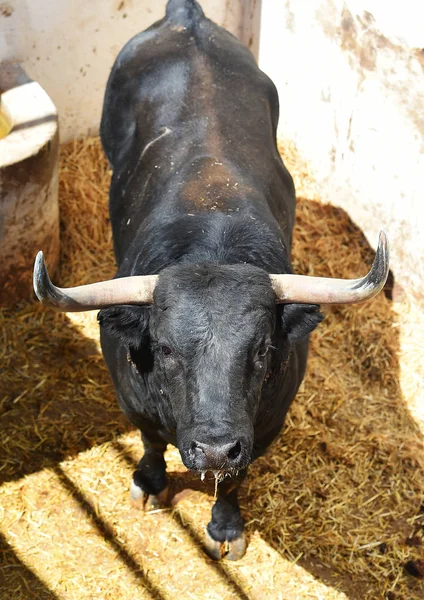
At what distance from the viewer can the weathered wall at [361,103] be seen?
7.04 metres

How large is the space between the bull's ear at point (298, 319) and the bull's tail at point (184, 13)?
3116 mm

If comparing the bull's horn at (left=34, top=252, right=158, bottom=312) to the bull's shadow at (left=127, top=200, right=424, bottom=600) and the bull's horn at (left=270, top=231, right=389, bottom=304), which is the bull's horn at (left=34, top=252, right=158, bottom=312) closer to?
the bull's horn at (left=270, top=231, right=389, bottom=304)

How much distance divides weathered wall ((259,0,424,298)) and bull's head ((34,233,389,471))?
3.12 meters

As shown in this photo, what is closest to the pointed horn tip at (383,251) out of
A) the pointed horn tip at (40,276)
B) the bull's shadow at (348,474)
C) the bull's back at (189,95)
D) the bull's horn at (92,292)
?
the bull's horn at (92,292)

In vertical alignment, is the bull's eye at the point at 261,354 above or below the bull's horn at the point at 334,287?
below

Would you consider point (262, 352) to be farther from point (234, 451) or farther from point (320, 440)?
point (320, 440)

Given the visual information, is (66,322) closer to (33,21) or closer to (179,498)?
(179,498)

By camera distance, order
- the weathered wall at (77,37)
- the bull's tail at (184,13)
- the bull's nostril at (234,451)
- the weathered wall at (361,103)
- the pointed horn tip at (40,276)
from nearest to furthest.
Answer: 1. the pointed horn tip at (40,276)
2. the bull's nostril at (234,451)
3. the bull's tail at (184,13)
4. the weathered wall at (361,103)
5. the weathered wall at (77,37)

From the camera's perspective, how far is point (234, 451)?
4.10 metres

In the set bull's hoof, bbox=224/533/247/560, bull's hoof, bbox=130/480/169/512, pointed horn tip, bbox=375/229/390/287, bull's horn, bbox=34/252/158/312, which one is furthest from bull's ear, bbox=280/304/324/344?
bull's hoof, bbox=130/480/169/512

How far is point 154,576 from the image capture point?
564 centimetres

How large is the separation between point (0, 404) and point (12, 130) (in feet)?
7.51

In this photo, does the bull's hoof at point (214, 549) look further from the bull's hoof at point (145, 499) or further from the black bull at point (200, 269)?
the bull's hoof at point (145, 499)

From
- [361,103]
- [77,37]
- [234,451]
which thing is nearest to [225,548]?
[234,451]
